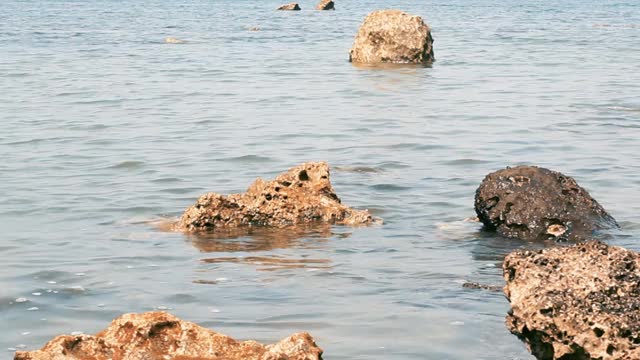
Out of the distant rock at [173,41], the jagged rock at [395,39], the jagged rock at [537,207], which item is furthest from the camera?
the distant rock at [173,41]

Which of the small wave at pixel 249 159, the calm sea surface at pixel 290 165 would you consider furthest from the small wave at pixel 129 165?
the small wave at pixel 249 159

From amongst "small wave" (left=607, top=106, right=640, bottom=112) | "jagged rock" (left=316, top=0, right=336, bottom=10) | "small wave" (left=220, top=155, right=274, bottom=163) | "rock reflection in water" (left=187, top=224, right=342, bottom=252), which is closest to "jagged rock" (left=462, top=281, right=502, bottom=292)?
"rock reflection in water" (left=187, top=224, right=342, bottom=252)

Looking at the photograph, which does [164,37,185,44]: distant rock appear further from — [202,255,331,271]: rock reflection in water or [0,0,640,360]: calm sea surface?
[202,255,331,271]: rock reflection in water

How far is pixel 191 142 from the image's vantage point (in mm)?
16312

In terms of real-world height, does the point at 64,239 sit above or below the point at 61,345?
below

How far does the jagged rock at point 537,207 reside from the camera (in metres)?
10.3

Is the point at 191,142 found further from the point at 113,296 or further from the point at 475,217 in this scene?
the point at 113,296

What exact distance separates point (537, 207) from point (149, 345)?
17.9ft

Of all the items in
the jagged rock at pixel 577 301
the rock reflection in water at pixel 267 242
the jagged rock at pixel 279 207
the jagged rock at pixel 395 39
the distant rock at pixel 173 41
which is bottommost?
the distant rock at pixel 173 41

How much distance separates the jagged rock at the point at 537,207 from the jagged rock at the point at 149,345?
510 centimetres

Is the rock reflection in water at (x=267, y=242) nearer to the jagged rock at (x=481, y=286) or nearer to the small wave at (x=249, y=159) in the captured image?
the jagged rock at (x=481, y=286)

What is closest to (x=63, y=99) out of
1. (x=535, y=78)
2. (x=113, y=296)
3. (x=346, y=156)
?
(x=346, y=156)

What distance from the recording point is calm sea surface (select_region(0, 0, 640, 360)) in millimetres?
7875

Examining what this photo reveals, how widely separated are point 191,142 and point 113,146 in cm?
109
